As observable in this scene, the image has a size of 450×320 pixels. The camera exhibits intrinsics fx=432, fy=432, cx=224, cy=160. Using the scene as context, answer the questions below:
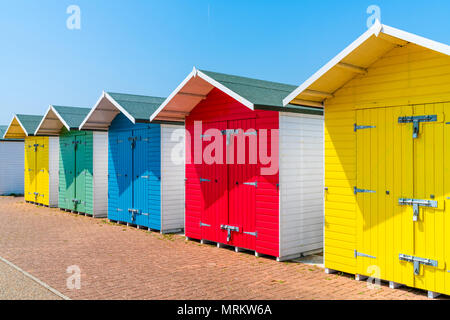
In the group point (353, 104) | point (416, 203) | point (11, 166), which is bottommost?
point (416, 203)

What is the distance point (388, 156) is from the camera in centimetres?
619

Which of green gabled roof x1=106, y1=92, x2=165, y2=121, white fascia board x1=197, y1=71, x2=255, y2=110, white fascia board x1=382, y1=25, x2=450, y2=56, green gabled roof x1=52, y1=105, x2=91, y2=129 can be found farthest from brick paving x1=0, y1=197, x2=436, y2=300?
green gabled roof x1=52, y1=105, x2=91, y2=129

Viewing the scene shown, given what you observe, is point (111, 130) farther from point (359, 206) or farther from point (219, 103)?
point (359, 206)

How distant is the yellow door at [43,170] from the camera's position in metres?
17.2

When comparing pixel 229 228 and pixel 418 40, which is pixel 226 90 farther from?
pixel 418 40

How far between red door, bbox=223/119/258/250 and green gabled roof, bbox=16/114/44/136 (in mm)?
11531

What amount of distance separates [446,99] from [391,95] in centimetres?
78

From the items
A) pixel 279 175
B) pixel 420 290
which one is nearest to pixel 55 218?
pixel 279 175

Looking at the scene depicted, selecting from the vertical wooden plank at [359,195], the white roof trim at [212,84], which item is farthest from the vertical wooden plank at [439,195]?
the white roof trim at [212,84]

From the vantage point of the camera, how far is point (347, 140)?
6.75m

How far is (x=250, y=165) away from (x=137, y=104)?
4.78 metres

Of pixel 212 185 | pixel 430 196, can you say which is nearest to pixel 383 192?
pixel 430 196

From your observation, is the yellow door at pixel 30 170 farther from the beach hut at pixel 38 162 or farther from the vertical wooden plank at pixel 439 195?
the vertical wooden plank at pixel 439 195

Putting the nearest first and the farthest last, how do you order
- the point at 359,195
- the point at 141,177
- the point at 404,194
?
the point at 404,194 < the point at 359,195 < the point at 141,177
